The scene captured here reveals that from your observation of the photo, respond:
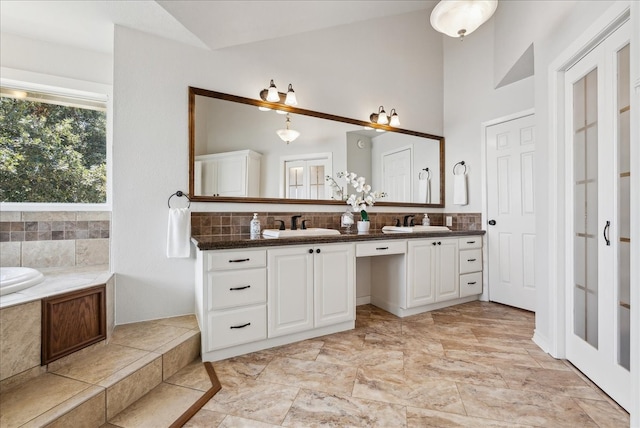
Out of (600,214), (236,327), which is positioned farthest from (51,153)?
(600,214)

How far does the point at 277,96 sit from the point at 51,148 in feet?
6.43

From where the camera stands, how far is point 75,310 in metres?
1.69

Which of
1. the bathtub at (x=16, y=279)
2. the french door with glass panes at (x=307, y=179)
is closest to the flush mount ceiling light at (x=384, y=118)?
the french door with glass panes at (x=307, y=179)

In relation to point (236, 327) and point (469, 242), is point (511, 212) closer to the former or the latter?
point (469, 242)

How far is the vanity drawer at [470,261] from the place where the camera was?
10.3ft

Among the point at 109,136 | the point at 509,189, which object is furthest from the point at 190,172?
the point at 509,189

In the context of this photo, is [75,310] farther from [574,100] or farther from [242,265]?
[574,100]

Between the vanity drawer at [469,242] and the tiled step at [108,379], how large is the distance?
9.10 ft

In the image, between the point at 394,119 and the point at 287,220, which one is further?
the point at 394,119

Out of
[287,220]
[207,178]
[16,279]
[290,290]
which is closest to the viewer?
[16,279]

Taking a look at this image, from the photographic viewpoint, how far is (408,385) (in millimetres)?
1689

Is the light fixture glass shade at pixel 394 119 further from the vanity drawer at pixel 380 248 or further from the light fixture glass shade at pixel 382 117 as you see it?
the vanity drawer at pixel 380 248

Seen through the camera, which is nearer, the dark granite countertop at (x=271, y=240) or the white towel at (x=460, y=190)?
the dark granite countertop at (x=271, y=240)

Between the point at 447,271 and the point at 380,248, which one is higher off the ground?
the point at 380,248
